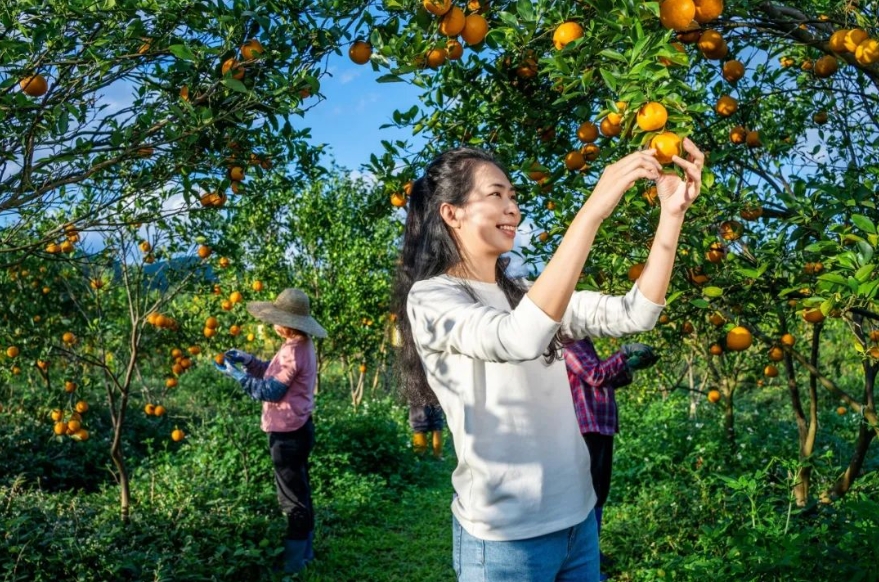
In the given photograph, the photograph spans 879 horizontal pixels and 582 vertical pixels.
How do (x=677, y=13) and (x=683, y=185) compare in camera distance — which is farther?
(x=677, y=13)

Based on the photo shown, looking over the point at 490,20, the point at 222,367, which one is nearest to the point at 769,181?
the point at 490,20

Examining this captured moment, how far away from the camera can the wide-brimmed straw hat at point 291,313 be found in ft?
15.6

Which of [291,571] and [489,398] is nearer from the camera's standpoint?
[489,398]

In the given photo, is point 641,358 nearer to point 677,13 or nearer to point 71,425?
point 677,13

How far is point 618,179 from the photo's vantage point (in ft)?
4.31

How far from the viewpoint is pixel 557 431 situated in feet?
5.36

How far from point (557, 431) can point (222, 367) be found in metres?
3.50

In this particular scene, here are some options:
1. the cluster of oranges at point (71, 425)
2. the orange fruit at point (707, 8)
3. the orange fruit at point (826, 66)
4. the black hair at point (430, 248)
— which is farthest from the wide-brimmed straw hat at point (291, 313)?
the orange fruit at point (707, 8)

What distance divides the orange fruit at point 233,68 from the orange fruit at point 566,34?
1052mm

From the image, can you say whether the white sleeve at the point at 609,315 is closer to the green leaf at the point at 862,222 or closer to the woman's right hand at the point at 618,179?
the woman's right hand at the point at 618,179

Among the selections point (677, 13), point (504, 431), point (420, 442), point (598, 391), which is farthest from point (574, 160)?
point (420, 442)

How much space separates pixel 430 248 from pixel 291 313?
10.9 ft

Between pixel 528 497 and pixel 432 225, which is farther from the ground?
pixel 432 225

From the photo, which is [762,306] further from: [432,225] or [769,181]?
[432,225]
